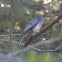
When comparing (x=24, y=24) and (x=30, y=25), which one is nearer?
(x=30, y=25)

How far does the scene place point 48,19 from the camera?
14.2 feet

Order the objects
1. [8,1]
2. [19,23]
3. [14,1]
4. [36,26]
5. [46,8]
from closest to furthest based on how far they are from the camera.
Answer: [14,1]
[8,1]
[36,26]
[19,23]
[46,8]

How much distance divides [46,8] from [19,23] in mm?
1000

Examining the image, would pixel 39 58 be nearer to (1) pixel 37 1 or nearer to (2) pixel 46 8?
(1) pixel 37 1

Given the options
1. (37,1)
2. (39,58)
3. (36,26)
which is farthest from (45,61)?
(37,1)

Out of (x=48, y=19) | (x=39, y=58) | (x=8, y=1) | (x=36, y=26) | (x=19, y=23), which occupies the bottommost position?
(x=19, y=23)

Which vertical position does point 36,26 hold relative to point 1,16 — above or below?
above

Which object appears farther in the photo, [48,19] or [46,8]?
[46,8]

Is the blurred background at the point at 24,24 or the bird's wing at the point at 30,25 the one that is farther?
the blurred background at the point at 24,24

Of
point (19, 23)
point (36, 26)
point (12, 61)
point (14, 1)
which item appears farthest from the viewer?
point (19, 23)

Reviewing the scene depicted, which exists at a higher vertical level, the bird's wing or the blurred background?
the bird's wing

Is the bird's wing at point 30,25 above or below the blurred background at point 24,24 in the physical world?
above

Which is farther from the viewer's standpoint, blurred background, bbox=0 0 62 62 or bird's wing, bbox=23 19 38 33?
blurred background, bbox=0 0 62 62

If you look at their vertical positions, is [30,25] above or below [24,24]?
above
